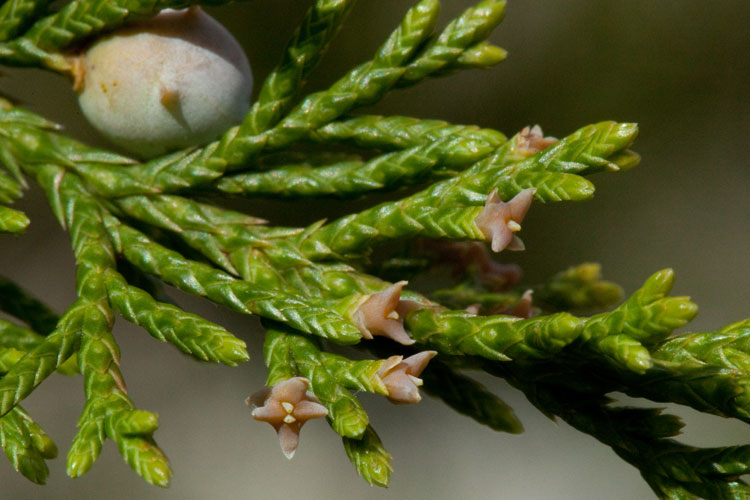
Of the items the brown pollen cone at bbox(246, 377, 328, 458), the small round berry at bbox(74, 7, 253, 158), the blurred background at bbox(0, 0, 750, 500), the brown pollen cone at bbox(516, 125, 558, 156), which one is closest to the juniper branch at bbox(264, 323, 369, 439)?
the brown pollen cone at bbox(246, 377, 328, 458)

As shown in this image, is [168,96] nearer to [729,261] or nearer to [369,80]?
[369,80]

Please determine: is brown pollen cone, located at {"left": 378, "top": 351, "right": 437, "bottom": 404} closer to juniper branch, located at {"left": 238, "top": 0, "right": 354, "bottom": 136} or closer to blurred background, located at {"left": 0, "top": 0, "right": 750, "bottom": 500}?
juniper branch, located at {"left": 238, "top": 0, "right": 354, "bottom": 136}

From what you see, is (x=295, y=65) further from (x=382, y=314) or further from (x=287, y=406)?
(x=287, y=406)

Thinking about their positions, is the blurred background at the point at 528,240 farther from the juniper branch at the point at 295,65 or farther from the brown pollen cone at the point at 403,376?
the brown pollen cone at the point at 403,376

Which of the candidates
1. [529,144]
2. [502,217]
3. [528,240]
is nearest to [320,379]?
[502,217]

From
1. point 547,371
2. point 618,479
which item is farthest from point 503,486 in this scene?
point 547,371
